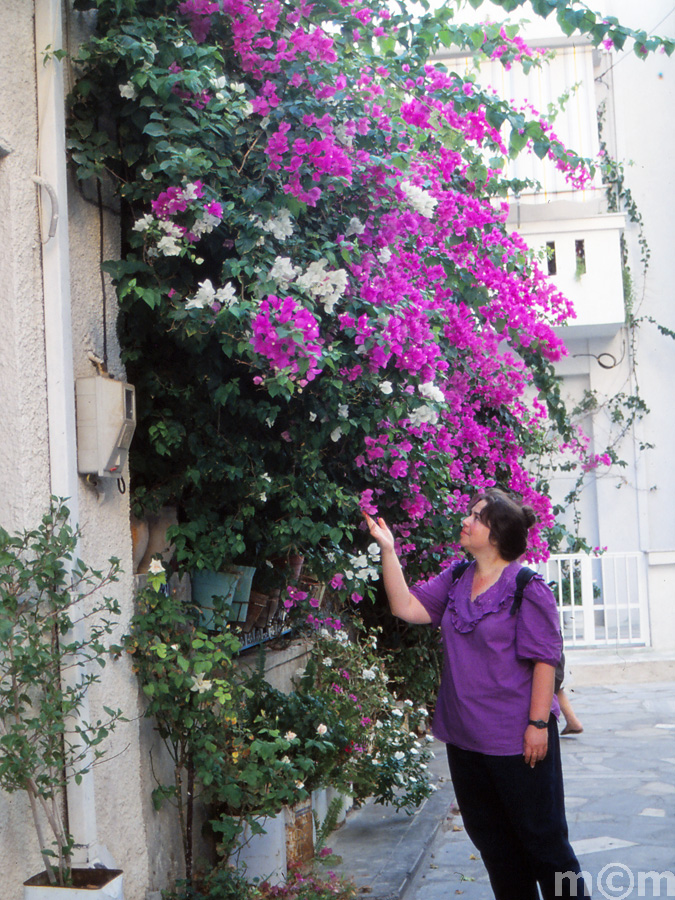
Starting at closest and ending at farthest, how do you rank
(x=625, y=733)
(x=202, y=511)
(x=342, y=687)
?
(x=202, y=511) → (x=342, y=687) → (x=625, y=733)

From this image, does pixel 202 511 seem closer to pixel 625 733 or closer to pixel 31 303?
pixel 31 303

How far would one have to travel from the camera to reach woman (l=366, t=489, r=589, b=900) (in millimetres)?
3248

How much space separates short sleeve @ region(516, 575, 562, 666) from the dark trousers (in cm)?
29

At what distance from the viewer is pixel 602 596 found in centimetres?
1128

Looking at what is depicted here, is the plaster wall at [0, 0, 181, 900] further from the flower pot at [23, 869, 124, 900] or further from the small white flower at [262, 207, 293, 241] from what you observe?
the small white flower at [262, 207, 293, 241]

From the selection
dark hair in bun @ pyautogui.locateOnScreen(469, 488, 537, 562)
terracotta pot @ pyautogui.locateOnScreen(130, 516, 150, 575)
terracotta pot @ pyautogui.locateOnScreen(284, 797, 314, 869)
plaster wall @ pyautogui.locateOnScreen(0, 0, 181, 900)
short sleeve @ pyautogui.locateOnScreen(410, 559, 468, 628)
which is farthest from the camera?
terracotta pot @ pyautogui.locateOnScreen(284, 797, 314, 869)

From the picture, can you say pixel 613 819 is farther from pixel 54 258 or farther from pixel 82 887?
pixel 54 258

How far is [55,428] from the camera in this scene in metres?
3.19

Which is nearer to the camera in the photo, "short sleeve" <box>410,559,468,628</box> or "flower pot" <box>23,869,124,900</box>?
"flower pot" <box>23,869,124,900</box>

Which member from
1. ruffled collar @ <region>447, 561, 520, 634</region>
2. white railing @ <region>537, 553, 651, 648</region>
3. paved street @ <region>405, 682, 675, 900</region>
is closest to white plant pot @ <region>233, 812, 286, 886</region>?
paved street @ <region>405, 682, 675, 900</region>

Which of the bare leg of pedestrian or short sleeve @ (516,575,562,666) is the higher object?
short sleeve @ (516,575,562,666)

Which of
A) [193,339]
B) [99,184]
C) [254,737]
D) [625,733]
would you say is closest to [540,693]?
[254,737]

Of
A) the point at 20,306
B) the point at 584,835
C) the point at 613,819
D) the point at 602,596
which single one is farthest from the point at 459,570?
the point at 602,596

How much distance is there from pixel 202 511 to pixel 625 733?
16.8 feet
